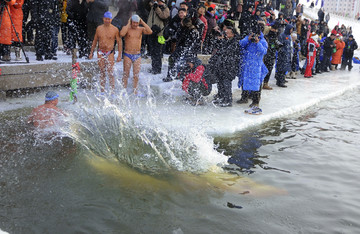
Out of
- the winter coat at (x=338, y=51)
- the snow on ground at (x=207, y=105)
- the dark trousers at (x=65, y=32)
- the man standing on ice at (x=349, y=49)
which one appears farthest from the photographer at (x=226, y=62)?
the man standing on ice at (x=349, y=49)

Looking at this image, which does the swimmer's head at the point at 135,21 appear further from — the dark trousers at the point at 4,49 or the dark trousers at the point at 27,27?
the dark trousers at the point at 27,27

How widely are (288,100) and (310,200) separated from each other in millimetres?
5765

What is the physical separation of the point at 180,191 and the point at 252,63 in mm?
4720

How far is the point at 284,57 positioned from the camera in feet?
38.9

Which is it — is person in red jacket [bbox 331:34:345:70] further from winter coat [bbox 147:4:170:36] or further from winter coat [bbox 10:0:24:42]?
winter coat [bbox 10:0:24:42]

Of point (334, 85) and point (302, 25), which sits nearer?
point (334, 85)

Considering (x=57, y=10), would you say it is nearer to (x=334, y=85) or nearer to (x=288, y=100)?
(x=288, y=100)

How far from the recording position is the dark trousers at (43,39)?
8477 millimetres

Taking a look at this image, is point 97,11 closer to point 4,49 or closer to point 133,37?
point 133,37

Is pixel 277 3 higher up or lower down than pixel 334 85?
higher up

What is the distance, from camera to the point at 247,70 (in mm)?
8266

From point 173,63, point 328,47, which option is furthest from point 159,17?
point 328,47

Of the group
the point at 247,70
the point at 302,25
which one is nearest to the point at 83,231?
the point at 247,70

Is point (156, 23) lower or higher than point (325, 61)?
higher
